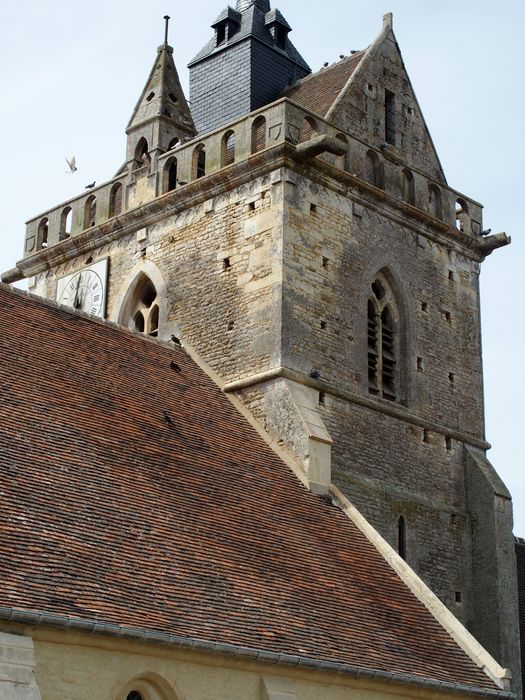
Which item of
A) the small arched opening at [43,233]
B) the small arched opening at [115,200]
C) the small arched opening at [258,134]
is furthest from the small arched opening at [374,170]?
the small arched opening at [43,233]

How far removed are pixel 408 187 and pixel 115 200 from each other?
4906 mm

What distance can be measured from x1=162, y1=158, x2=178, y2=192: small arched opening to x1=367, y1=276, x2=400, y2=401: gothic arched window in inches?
143

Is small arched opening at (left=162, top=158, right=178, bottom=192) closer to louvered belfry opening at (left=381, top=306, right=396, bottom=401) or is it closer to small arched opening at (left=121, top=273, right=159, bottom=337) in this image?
small arched opening at (left=121, top=273, right=159, bottom=337)

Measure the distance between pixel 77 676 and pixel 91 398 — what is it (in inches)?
192

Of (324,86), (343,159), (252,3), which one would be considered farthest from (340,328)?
(252,3)

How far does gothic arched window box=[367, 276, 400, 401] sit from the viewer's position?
64.9ft

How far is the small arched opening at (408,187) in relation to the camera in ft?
69.1

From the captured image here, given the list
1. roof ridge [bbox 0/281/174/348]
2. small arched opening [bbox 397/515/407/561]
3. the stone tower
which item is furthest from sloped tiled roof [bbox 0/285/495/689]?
small arched opening [bbox 397/515/407/561]

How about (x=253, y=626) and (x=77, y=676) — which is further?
(x=253, y=626)

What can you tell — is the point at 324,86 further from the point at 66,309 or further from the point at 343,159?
the point at 66,309

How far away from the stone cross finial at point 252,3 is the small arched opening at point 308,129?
425 centimetres

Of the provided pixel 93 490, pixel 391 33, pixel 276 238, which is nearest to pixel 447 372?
pixel 276 238

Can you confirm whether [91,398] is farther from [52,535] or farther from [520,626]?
[520,626]

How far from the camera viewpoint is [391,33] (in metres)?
22.2
